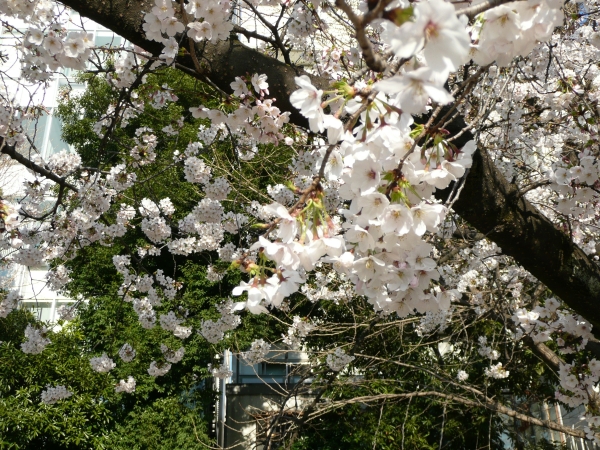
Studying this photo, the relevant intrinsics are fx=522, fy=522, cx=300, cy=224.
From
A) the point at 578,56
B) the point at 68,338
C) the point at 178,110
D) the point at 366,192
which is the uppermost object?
the point at 178,110

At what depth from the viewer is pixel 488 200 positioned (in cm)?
186

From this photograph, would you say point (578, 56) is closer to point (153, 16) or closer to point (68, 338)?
point (153, 16)

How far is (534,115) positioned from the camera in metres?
4.17

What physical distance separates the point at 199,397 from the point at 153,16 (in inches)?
235

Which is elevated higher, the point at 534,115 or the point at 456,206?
the point at 534,115

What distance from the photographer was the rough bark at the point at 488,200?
183 cm

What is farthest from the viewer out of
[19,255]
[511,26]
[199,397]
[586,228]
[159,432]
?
[199,397]

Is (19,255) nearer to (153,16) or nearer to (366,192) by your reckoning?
(153,16)

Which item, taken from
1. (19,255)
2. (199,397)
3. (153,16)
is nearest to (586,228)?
(153,16)

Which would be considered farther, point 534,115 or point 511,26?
point 534,115

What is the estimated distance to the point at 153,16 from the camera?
71.0 inches

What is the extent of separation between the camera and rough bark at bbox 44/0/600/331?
1828 mm

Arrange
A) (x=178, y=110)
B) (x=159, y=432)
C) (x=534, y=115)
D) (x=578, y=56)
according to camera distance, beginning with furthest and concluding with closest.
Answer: (x=178, y=110) → (x=159, y=432) → (x=578, y=56) → (x=534, y=115)

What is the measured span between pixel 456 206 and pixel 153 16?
125 centimetres
